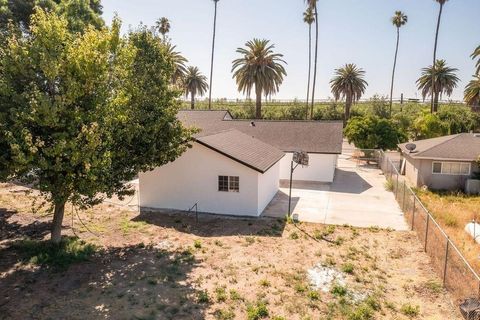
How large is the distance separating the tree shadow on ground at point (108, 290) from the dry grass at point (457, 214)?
414 inches

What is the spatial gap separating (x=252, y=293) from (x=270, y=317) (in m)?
1.36

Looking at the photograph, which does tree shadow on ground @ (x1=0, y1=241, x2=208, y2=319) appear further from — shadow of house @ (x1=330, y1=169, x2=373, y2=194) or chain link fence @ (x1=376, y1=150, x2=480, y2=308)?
shadow of house @ (x1=330, y1=169, x2=373, y2=194)

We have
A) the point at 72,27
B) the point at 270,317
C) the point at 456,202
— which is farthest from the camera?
the point at 456,202

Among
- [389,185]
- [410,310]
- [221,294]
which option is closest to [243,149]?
[389,185]

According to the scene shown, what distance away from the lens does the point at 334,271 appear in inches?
504

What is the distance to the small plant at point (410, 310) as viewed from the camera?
33.0 feet

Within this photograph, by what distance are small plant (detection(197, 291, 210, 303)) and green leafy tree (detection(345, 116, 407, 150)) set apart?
1165 inches

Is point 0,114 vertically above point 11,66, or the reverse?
point 11,66

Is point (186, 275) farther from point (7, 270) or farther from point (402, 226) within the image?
point (402, 226)

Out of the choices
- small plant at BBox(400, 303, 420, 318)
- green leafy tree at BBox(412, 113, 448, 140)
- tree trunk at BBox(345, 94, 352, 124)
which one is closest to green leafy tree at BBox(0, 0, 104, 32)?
small plant at BBox(400, 303, 420, 318)

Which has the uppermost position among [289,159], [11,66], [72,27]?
[72,27]

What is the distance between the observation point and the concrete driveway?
18.9 m

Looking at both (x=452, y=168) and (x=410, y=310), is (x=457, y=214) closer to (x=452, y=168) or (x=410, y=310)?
(x=452, y=168)

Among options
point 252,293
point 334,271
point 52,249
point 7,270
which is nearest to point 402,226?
point 334,271
